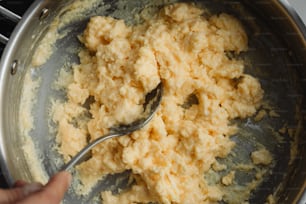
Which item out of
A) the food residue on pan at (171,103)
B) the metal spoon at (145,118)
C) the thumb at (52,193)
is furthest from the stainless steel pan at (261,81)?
the thumb at (52,193)

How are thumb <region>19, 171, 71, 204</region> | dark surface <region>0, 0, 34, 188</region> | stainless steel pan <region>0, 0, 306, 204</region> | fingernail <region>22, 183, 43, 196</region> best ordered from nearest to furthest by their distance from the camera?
thumb <region>19, 171, 71, 204</region> < fingernail <region>22, 183, 43, 196</region> < stainless steel pan <region>0, 0, 306, 204</region> < dark surface <region>0, 0, 34, 188</region>

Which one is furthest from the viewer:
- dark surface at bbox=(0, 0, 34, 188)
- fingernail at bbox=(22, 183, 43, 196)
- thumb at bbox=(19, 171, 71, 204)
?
dark surface at bbox=(0, 0, 34, 188)

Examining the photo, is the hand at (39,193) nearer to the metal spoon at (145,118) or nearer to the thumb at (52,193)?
the thumb at (52,193)

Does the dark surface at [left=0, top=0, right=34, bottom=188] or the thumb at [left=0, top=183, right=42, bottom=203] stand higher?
the dark surface at [left=0, top=0, right=34, bottom=188]

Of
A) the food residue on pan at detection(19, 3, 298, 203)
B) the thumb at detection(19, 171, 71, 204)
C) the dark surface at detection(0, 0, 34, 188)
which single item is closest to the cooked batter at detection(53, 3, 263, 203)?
the food residue on pan at detection(19, 3, 298, 203)

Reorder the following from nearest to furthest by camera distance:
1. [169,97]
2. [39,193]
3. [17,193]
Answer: [39,193], [17,193], [169,97]

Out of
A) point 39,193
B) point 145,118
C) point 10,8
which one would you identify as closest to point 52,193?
point 39,193

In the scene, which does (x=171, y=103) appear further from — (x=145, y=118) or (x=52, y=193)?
(x=52, y=193)

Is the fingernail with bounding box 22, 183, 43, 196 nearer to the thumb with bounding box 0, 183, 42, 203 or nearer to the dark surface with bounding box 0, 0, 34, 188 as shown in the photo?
the thumb with bounding box 0, 183, 42, 203
